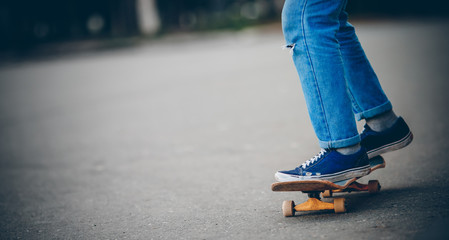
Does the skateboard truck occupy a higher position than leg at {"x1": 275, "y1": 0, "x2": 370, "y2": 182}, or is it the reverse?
leg at {"x1": 275, "y1": 0, "x2": 370, "y2": 182}

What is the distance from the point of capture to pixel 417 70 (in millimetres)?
7137

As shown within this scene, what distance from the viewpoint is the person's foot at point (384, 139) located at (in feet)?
8.27

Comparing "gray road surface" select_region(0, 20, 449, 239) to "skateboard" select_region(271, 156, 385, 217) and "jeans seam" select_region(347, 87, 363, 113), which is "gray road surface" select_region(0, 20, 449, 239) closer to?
"skateboard" select_region(271, 156, 385, 217)

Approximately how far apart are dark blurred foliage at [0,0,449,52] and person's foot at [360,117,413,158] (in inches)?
775

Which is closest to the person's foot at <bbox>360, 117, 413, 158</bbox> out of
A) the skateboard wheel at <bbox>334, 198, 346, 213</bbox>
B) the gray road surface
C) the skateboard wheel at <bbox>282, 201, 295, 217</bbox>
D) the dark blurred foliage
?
the gray road surface

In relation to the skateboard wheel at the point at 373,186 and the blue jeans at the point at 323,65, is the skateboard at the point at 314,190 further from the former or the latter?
the blue jeans at the point at 323,65

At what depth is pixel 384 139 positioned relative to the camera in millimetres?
2529

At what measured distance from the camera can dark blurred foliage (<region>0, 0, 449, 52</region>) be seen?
951 inches

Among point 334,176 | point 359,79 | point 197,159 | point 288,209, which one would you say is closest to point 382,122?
point 359,79

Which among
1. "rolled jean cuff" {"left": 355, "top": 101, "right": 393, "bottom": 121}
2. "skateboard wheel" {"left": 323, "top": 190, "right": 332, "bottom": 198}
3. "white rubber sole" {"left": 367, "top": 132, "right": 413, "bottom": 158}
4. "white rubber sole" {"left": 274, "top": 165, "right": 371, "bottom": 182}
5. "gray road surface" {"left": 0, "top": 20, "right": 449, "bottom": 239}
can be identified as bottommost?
"gray road surface" {"left": 0, "top": 20, "right": 449, "bottom": 239}

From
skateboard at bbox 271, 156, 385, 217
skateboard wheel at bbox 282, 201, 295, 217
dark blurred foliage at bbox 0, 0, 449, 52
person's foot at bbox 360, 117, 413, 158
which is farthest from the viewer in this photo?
dark blurred foliage at bbox 0, 0, 449, 52

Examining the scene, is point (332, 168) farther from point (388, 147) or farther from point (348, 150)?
point (388, 147)

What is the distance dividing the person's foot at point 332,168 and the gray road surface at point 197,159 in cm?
19

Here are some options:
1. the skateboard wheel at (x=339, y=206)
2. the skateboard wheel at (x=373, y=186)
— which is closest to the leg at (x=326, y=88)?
the skateboard wheel at (x=339, y=206)
